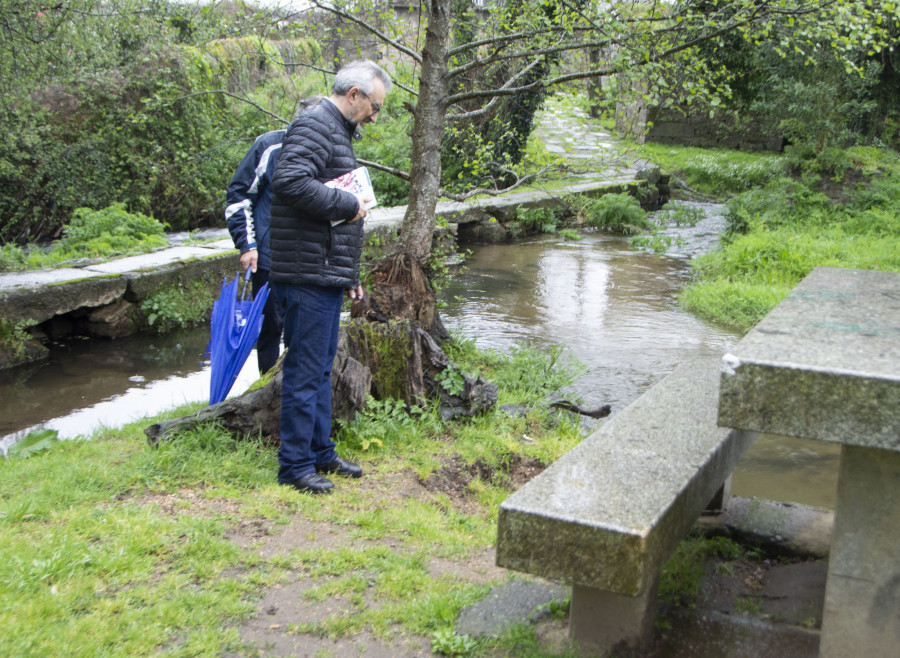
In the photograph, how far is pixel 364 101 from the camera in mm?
3666

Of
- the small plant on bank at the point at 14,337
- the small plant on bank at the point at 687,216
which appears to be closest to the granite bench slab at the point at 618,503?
the small plant on bank at the point at 14,337

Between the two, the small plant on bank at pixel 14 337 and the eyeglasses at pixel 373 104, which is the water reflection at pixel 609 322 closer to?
the eyeglasses at pixel 373 104

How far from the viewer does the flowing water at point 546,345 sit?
502 centimetres

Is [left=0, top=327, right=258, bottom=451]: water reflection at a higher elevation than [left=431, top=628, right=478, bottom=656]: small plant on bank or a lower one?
lower

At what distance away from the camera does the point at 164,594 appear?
2.71m

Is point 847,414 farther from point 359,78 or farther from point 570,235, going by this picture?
point 570,235

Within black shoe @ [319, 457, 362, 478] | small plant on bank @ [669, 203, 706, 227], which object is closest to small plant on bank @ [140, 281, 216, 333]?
black shoe @ [319, 457, 362, 478]

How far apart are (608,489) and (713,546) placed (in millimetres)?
1109

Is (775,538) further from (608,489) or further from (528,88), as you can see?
(528,88)

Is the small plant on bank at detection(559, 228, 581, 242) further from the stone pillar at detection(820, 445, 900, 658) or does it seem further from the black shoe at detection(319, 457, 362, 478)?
the stone pillar at detection(820, 445, 900, 658)

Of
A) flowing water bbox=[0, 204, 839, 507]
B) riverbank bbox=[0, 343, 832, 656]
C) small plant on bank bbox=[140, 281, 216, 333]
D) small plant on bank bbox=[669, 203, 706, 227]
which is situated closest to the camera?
riverbank bbox=[0, 343, 832, 656]

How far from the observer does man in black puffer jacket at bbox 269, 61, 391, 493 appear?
3.55 meters

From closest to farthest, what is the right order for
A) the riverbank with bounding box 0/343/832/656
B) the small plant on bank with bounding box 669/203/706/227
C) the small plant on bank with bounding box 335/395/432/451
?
1. the riverbank with bounding box 0/343/832/656
2. the small plant on bank with bounding box 335/395/432/451
3. the small plant on bank with bounding box 669/203/706/227

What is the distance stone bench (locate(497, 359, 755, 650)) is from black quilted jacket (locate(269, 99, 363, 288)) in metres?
1.46
